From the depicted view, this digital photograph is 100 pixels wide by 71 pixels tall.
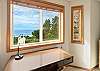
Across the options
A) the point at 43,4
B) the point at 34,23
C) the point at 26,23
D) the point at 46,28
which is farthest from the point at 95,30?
the point at 26,23

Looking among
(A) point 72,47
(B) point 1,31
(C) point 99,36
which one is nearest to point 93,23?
(C) point 99,36

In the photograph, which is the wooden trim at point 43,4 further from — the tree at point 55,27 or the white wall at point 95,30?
the white wall at point 95,30

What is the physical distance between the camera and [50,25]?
4559 mm

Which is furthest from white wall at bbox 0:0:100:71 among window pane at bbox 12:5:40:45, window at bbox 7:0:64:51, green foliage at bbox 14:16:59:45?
window pane at bbox 12:5:40:45

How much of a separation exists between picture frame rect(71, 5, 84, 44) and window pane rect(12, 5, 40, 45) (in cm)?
149

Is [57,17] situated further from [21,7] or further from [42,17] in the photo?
[21,7]

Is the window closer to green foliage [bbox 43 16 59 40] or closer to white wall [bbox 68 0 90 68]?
green foliage [bbox 43 16 59 40]

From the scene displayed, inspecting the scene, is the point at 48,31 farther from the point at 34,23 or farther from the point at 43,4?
the point at 43,4

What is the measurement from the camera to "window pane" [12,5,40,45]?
11.1ft

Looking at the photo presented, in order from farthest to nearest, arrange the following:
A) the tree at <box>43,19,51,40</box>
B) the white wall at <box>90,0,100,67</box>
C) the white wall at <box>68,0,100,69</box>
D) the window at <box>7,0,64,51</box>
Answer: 1. the white wall at <box>90,0,100,67</box>
2. the white wall at <box>68,0,100,69</box>
3. the tree at <box>43,19,51,40</box>
4. the window at <box>7,0,64,51</box>

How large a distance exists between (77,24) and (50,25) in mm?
1017

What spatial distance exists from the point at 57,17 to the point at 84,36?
46.3 inches

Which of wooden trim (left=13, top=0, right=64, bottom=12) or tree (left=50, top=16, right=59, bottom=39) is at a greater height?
wooden trim (left=13, top=0, right=64, bottom=12)

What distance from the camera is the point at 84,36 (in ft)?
15.2
